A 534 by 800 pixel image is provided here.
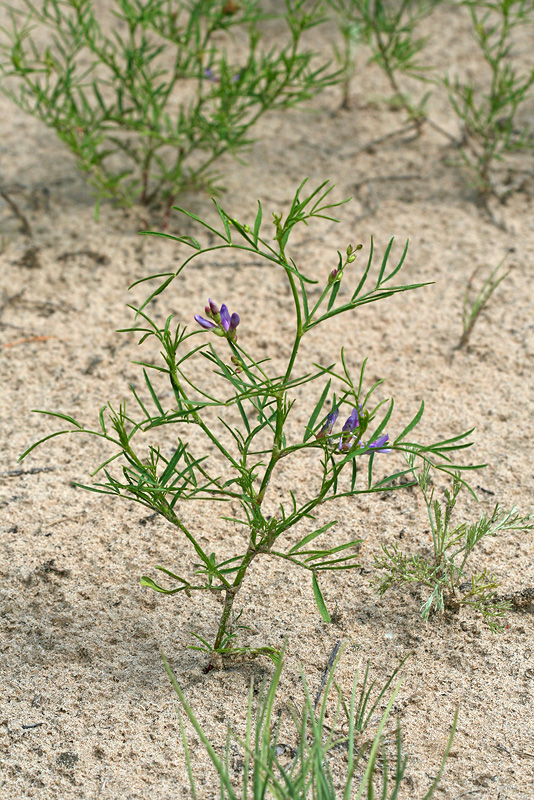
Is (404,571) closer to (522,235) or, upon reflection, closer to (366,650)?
(366,650)

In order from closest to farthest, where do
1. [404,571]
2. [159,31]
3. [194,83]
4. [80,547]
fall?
[404,571] → [80,547] → [159,31] → [194,83]

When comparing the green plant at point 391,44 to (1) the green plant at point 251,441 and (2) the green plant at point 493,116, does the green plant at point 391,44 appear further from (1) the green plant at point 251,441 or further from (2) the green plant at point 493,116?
(1) the green plant at point 251,441

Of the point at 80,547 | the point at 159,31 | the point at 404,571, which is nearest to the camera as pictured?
the point at 404,571

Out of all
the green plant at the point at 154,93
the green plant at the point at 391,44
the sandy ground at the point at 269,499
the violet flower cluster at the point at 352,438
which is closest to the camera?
the violet flower cluster at the point at 352,438

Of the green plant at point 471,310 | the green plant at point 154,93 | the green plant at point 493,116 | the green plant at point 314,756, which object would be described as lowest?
the green plant at point 314,756

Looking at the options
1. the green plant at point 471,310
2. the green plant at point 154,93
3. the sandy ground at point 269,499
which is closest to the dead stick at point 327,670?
the sandy ground at point 269,499

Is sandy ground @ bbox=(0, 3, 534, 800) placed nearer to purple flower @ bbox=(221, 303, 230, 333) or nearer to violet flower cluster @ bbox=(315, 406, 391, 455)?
violet flower cluster @ bbox=(315, 406, 391, 455)

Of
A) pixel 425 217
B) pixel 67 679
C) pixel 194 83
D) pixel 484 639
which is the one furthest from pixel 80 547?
pixel 194 83
